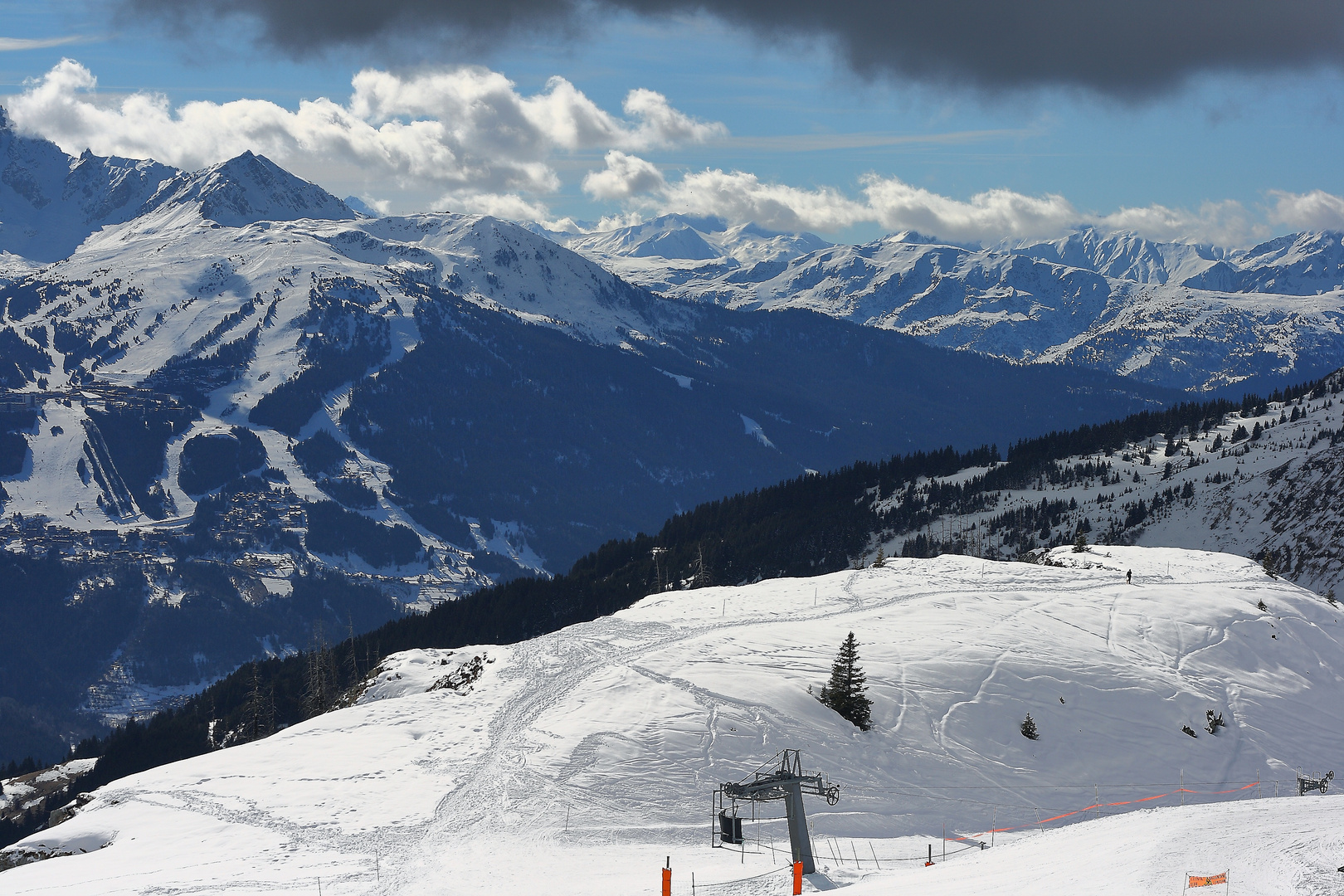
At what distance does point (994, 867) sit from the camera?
29219mm

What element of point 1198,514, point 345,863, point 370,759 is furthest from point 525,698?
point 1198,514

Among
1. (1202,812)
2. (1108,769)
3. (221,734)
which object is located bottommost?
(221,734)

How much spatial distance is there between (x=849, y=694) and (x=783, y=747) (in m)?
5.67

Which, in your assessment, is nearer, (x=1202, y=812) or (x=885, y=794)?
(x=1202, y=812)

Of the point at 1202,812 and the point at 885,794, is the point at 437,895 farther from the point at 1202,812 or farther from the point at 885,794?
the point at 1202,812

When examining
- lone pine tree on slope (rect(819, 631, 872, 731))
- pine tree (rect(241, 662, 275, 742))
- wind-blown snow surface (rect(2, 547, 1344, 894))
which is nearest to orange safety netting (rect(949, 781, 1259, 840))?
wind-blown snow surface (rect(2, 547, 1344, 894))

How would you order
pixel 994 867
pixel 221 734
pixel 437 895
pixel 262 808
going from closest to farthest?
pixel 994 867, pixel 437 895, pixel 262 808, pixel 221 734

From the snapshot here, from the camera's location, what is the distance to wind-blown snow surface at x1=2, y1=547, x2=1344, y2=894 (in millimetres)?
34000

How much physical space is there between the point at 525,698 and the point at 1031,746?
28289 mm

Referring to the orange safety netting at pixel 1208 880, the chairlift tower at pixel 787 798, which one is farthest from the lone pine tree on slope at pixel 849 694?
the orange safety netting at pixel 1208 880

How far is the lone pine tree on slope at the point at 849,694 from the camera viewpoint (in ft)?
167

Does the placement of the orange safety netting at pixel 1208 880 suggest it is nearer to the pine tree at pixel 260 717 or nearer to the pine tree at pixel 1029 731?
the pine tree at pixel 1029 731

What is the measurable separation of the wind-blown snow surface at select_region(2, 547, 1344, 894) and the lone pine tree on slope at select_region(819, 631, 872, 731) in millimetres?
824

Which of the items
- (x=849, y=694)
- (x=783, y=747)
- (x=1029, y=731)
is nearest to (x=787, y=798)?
(x=783, y=747)
